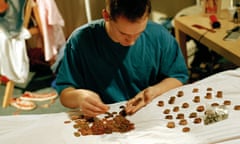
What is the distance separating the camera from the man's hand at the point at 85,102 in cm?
112

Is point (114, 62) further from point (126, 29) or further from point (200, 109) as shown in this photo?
point (200, 109)

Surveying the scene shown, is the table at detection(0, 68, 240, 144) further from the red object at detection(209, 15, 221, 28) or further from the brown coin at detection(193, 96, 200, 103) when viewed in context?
the red object at detection(209, 15, 221, 28)

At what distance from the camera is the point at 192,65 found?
2.83 meters

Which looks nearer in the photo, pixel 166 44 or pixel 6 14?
pixel 166 44

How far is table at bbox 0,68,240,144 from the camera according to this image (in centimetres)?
92

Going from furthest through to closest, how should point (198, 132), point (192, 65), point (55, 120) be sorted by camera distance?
1. point (192, 65)
2. point (55, 120)
3. point (198, 132)

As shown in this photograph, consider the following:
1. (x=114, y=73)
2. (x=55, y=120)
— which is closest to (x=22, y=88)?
(x=114, y=73)

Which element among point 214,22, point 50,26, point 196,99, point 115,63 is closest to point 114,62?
point 115,63

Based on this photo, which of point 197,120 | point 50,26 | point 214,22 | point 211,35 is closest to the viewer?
point 197,120

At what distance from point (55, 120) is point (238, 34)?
1141 millimetres

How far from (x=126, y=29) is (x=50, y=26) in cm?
161

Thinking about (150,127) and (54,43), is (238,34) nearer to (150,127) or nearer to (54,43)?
(150,127)

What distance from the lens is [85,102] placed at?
113cm

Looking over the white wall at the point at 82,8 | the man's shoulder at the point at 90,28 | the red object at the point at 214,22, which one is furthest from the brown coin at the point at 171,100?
the white wall at the point at 82,8
